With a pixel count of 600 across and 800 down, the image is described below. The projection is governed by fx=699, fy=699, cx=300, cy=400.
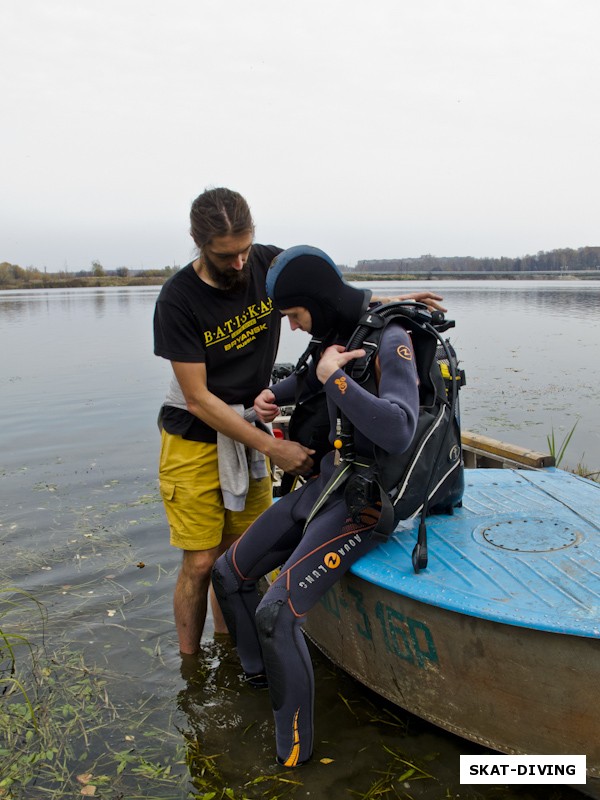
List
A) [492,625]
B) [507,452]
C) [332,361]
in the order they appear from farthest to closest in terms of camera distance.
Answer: [507,452]
[332,361]
[492,625]

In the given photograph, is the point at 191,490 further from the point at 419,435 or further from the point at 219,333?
the point at 419,435

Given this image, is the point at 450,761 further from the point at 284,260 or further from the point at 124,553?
the point at 124,553

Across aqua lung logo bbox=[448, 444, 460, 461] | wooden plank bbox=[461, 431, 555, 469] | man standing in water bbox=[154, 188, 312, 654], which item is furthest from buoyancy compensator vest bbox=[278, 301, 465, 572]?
wooden plank bbox=[461, 431, 555, 469]

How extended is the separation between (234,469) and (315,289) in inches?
52.1

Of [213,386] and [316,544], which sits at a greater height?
[213,386]

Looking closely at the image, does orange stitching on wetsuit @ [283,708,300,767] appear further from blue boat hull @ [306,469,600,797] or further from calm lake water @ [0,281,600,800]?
blue boat hull @ [306,469,600,797]

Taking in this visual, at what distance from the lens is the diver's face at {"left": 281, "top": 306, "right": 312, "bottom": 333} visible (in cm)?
324

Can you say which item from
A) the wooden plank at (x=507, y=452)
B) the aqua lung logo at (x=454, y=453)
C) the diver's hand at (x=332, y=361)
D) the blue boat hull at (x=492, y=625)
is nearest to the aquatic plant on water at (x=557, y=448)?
the wooden plank at (x=507, y=452)

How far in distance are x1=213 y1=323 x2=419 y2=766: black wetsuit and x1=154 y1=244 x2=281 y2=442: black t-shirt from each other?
2.73 ft

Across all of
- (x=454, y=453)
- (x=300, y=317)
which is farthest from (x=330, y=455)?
(x=300, y=317)

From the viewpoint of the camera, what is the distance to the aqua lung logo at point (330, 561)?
3.13 meters

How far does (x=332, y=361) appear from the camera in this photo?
299 centimetres

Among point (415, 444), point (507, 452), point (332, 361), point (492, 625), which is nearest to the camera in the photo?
point (492, 625)

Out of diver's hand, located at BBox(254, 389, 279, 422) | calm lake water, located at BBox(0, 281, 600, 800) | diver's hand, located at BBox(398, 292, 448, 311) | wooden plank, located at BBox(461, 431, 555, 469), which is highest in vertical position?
diver's hand, located at BBox(398, 292, 448, 311)
